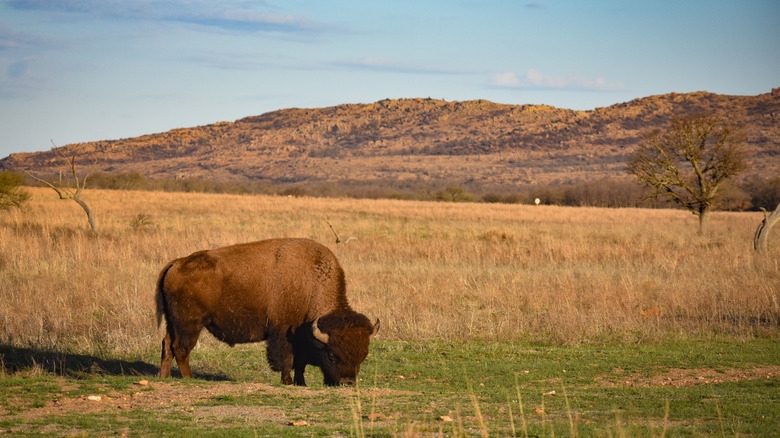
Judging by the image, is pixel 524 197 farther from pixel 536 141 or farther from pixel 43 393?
pixel 536 141

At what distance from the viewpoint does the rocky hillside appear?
6029 inches

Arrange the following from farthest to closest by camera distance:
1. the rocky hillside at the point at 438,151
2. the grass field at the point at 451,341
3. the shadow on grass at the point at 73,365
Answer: the rocky hillside at the point at 438,151 < the shadow on grass at the point at 73,365 < the grass field at the point at 451,341

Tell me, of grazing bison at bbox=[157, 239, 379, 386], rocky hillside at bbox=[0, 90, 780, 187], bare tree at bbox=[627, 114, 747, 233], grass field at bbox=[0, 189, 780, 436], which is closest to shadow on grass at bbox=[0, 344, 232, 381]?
grass field at bbox=[0, 189, 780, 436]

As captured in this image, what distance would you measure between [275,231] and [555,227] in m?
15.1

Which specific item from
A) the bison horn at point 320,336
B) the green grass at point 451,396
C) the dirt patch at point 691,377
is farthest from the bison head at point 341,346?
the dirt patch at point 691,377

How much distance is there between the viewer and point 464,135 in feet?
634

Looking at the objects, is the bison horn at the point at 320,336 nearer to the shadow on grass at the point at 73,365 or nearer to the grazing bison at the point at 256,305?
the grazing bison at the point at 256,305

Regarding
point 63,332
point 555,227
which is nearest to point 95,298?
point 63,332

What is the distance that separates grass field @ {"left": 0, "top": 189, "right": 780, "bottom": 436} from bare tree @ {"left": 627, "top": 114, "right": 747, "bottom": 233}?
94.3 inches

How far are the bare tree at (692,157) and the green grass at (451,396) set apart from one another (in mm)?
17453

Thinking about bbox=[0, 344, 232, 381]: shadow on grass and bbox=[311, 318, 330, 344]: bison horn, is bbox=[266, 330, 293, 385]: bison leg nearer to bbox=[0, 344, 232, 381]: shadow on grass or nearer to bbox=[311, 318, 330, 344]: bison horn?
bbox=[311, 318, 330, 344]: bison horn

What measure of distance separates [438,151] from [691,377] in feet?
573

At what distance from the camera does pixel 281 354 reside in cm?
892

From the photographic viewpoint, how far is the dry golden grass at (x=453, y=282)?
12938 millimetres
